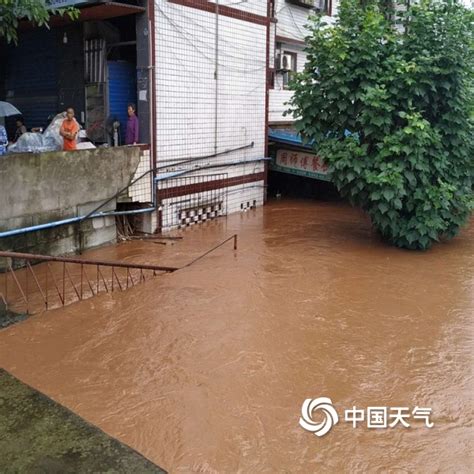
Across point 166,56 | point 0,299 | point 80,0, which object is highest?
point 80,0

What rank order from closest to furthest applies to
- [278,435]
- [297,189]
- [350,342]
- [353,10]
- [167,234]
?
[278,435]
[350,342]
[353,10]
[167,234]
[297,189]

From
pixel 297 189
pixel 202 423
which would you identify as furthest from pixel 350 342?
pixel 297 189

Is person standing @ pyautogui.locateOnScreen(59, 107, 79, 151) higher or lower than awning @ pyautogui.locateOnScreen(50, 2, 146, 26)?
lower

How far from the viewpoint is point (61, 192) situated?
9203 mm

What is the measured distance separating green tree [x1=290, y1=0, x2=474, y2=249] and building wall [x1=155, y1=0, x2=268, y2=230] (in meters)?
2.57

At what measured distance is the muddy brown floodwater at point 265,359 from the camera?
14.1 feet

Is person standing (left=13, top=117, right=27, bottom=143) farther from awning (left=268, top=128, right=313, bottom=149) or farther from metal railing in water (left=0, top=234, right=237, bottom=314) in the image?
awning (left=268, top=128, right=313, bottom=149)

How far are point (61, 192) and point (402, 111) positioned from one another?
6.05 metres

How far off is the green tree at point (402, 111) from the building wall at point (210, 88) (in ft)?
8.42

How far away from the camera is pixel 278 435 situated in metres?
4.43

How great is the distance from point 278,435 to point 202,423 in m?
0.62

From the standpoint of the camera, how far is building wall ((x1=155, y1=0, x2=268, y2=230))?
11.1 meters

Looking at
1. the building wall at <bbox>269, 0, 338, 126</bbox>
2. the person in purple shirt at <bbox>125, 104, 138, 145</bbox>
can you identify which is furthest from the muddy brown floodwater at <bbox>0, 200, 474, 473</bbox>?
the building wall at <bbox>269, 0, 338, 126</bbox>

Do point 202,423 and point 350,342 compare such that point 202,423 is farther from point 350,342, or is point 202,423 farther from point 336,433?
point 350,342
